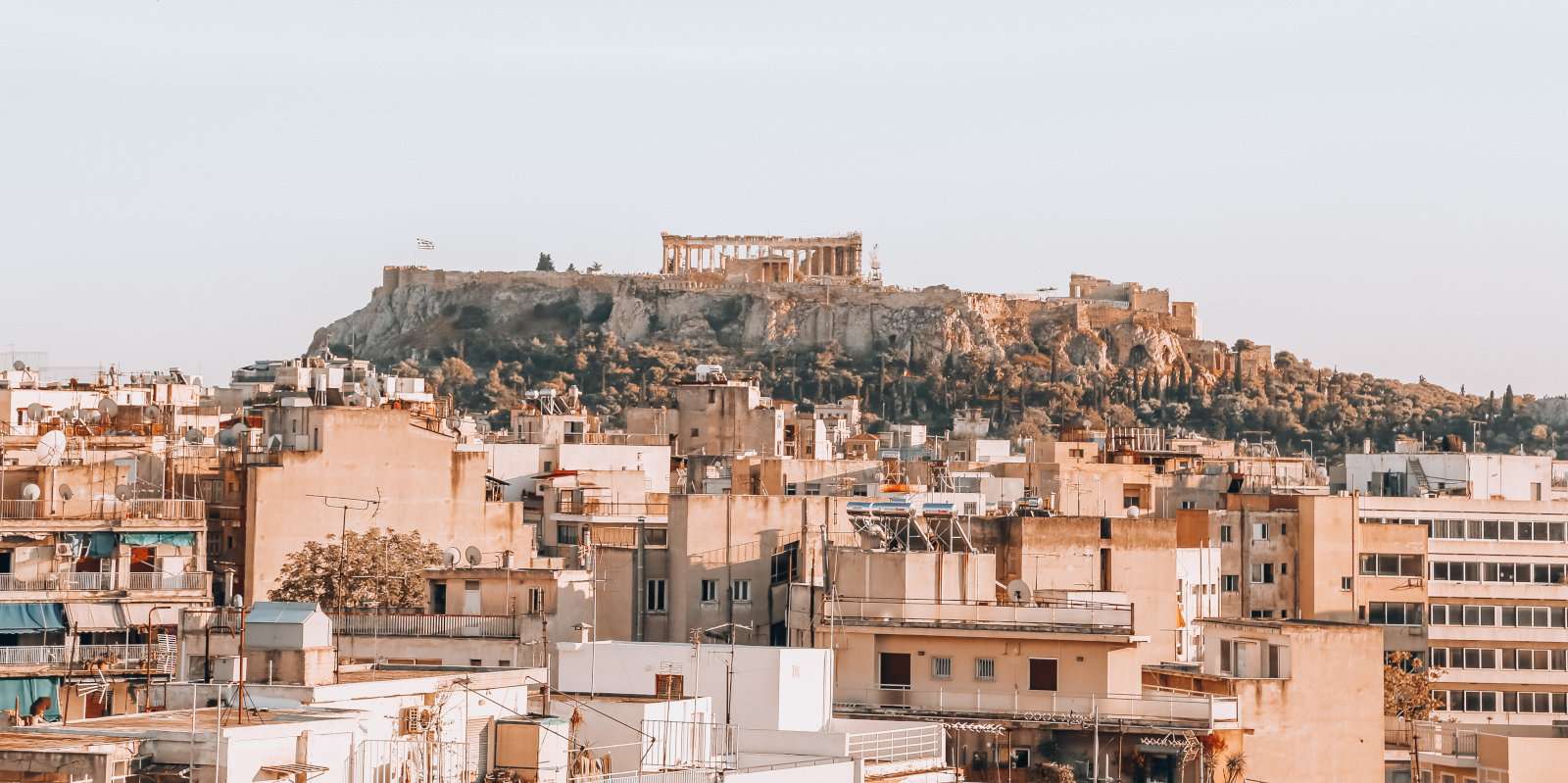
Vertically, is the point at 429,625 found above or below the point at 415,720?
above

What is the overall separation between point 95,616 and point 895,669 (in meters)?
12.7

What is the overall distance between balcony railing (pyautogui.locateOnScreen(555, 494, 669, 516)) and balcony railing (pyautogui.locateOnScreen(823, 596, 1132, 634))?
18.4 meters

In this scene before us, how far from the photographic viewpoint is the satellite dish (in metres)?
50.0

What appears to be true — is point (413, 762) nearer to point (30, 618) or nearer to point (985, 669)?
point (985, 669)

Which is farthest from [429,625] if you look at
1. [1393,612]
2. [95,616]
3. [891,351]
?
[891,351]

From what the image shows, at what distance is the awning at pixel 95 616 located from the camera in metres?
43.8

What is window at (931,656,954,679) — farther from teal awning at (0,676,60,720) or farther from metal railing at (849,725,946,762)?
teal awning at (0,676,60,720)

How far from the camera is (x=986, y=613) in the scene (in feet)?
128

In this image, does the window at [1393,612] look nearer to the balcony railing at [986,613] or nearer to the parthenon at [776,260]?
the balcony railing at [986,613]

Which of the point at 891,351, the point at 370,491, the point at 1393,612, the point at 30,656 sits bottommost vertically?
the point at 30,656

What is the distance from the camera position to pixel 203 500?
163 feet

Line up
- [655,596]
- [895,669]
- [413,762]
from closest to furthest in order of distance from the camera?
[413,762]
[895,669]
[655,596]

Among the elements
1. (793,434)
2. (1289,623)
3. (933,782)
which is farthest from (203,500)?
(793,434)

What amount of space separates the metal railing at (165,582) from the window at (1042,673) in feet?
46.1
